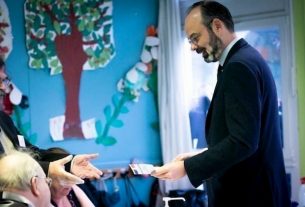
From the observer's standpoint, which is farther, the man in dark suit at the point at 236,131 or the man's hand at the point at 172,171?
the man's hand at the point at 172,171

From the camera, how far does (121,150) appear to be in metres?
3.39

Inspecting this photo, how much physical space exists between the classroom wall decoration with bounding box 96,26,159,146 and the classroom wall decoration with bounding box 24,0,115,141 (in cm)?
12

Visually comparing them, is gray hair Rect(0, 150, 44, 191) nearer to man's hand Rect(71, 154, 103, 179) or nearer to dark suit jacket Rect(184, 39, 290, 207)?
man's hand Rect(71, 154, 103, 179)

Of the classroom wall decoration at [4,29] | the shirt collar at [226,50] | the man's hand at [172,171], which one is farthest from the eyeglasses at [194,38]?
the classroom wall decoration at [4,29]

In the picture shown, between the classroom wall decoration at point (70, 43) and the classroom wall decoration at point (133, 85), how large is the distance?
0.12 meters

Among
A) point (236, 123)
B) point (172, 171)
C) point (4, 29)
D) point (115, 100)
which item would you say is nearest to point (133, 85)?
point (115, 100)

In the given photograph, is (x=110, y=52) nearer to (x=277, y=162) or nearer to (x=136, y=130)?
(x=136, y=130)

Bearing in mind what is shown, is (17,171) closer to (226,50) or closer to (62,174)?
(62,174)

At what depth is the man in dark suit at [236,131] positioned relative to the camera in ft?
4.04

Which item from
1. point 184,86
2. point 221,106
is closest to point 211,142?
point 221,106

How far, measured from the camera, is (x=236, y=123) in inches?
48.5

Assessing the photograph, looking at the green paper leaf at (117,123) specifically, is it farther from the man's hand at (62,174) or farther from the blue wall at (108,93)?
the man's hand at (62,174)

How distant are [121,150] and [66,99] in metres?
0.65

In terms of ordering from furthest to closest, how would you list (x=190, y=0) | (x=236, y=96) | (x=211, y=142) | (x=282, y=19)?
(x=190, y=0), (x=282, y=19), (x=211, y=142), (x=236, y=96)
